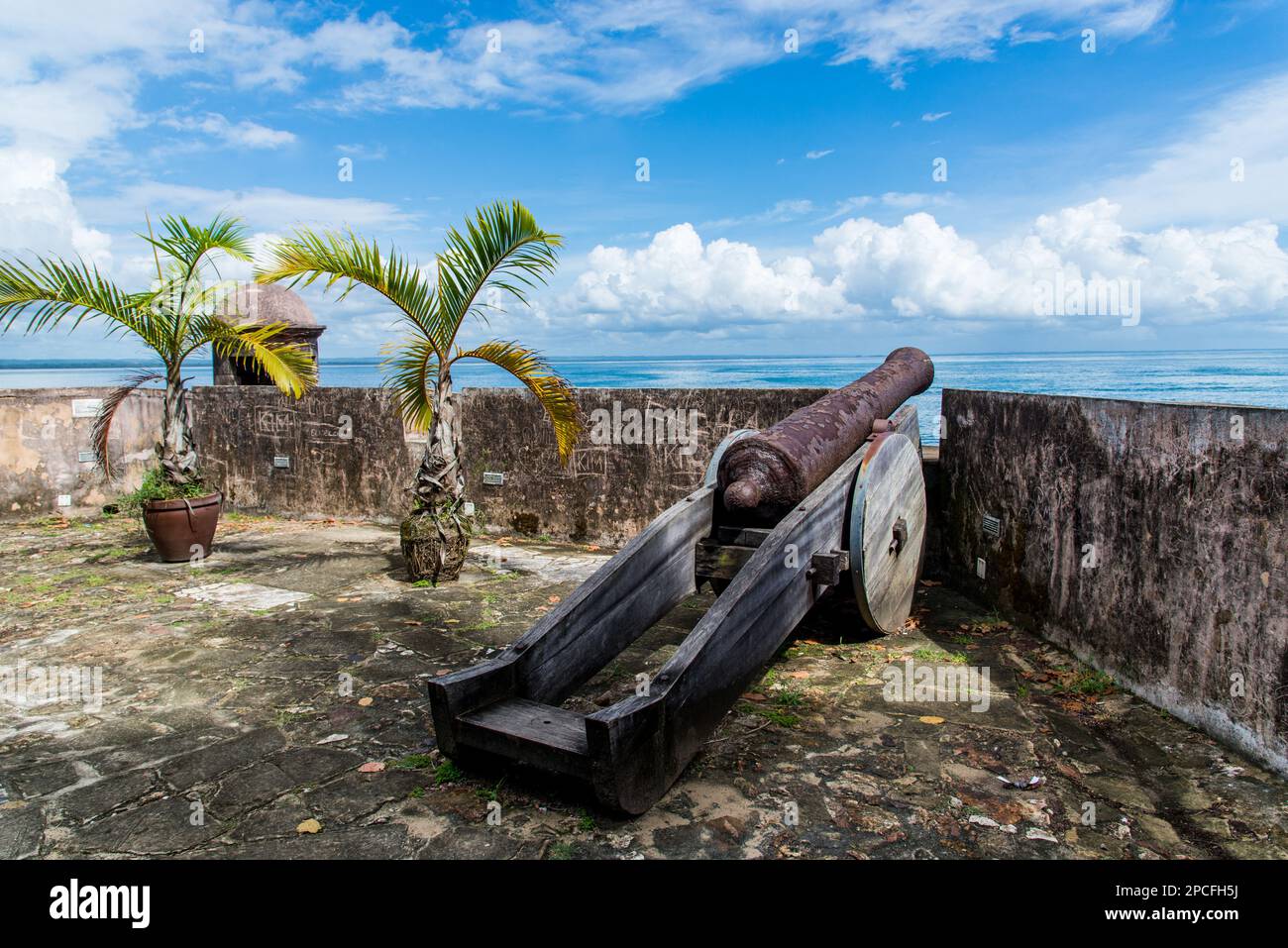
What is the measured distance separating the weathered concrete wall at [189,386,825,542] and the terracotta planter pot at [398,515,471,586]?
5.32 ft

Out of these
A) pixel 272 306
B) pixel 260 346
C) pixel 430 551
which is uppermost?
pixel 272 306

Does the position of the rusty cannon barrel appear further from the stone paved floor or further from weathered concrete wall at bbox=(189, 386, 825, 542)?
weathered concrete wall at bbox=(189, 386, 825, 542)

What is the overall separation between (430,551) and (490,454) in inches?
78.7

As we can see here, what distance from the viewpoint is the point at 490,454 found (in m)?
7.98

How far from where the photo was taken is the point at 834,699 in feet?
12.7

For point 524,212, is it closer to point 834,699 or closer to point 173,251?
point 173,251

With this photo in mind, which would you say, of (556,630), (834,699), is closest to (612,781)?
(556,630)

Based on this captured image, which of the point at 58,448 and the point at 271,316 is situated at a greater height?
the point at 271,316

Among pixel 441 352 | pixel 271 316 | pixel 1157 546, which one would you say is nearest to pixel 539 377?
pixel 441 352

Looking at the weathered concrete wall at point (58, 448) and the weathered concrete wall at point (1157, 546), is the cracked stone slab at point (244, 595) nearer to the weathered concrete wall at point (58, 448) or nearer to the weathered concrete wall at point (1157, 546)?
the weathered concrete wall at point (58, 448)

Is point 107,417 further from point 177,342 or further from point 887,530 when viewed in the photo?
point 887,530

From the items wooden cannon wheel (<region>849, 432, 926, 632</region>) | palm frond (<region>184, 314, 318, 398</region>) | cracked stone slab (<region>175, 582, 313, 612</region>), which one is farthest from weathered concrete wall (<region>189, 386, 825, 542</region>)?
cracked stone slab (<region>175, 582, 313, 612</region>)

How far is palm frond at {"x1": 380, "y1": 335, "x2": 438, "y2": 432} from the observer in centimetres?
615

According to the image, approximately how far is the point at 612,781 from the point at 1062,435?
3321 millimetres
